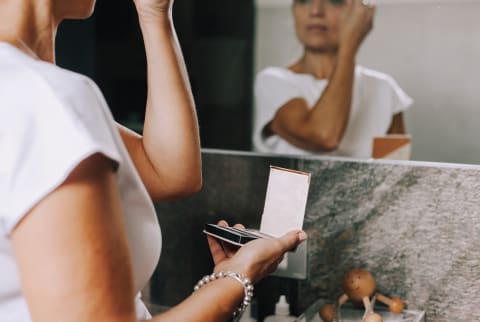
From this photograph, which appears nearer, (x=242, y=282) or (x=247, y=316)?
(x=242, y=282)

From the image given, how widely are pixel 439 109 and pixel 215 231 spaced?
2.73ft

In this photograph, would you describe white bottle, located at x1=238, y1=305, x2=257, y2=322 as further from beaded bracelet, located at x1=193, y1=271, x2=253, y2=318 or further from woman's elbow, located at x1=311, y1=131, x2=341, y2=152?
beaded bracelet, located at x1=193, y1=271, x2=253, y2=318

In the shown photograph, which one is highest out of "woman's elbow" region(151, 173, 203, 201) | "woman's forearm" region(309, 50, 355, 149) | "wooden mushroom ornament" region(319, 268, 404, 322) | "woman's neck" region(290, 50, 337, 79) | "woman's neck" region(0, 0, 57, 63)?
"woman's neck" region(0, 0, 57, 63)

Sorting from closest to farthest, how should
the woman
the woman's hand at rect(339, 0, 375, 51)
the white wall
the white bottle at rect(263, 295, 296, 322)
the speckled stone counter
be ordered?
1. the woman
2. the speckled stone counter
3. the white bottle at rect(263, 295, 296, 322)
4. the white wall
5. the woman's hand at rect(339, 0, 375, 51)

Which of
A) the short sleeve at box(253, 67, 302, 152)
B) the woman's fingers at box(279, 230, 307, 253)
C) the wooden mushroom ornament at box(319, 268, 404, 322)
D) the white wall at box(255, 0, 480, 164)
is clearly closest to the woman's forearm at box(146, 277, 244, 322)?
the woman's fingers at box(279, 230, 307, 253)

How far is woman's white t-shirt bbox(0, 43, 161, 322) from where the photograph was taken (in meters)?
0.51

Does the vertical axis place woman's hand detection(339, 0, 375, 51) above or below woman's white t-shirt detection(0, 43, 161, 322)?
above

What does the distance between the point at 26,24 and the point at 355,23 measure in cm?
108

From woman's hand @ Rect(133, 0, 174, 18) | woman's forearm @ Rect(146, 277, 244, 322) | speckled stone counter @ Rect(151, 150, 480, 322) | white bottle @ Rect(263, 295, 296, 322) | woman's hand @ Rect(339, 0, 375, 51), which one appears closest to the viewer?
woman's forearm @ Rect(146, 277, 244, 322)

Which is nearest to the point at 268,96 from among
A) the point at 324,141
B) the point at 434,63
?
the point at 324,141

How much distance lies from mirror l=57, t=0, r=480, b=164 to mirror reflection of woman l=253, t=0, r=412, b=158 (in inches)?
1.1

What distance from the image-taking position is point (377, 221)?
1.16 metres

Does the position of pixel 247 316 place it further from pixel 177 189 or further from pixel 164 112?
pixel 164 112

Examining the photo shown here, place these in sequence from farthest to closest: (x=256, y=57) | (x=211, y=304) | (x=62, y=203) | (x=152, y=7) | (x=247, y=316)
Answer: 1. (x=256, y=57)
2. (x=247, y=316)
3. (x=152, y=7)
4. (x=211, y=304)
5. (x=62, y=203)
